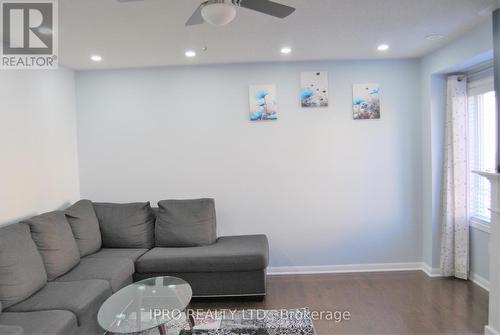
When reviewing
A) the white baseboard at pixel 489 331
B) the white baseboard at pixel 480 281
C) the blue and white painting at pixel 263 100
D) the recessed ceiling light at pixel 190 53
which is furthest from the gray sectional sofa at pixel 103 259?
the white baseboard at pixel 480 281

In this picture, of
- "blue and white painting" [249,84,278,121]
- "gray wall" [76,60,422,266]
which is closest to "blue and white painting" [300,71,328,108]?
"gray wall" [76,60,422,266]

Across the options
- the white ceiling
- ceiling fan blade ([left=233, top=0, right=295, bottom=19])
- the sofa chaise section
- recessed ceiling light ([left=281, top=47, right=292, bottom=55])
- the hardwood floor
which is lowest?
the hardwood floor

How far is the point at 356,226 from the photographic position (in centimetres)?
413

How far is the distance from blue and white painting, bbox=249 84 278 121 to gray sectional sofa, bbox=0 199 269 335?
4.10 feet

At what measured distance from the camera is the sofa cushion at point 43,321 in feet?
6.75

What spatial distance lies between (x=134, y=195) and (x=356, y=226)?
2767mm

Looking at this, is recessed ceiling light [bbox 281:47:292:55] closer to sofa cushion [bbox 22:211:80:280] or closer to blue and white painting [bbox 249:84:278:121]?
blue and white painting [bbox 249:84:278:121]

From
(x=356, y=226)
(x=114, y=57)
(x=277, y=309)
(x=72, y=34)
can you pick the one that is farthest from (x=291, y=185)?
(x=72, y=34)

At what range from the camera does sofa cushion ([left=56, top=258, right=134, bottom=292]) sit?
288 centimetres

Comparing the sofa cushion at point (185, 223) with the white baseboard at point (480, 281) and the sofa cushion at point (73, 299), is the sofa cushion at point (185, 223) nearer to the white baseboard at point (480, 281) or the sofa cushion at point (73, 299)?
the sofa cushion at point (73, 299)

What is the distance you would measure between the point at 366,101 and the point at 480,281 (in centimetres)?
231

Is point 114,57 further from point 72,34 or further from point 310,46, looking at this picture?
point 310,46

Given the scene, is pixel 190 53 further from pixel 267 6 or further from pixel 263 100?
pixel 267 6

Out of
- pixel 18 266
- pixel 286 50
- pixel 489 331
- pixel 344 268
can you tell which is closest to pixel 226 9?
pixel 286 50
